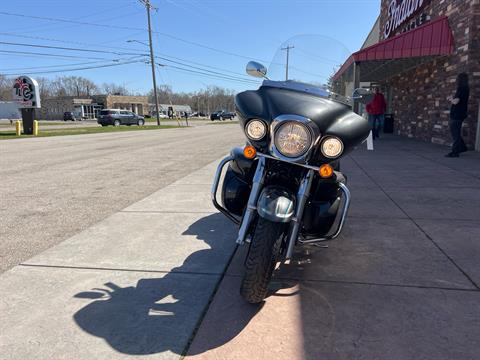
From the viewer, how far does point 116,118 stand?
38.6 m

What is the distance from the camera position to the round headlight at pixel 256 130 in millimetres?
2434

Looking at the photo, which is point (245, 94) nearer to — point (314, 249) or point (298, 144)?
point (298, 144)

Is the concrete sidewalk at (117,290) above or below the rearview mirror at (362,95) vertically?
below

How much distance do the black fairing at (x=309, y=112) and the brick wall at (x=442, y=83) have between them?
354 inches

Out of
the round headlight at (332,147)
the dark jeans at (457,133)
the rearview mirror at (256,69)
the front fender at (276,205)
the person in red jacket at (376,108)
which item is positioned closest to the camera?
the front fender at (276,205)

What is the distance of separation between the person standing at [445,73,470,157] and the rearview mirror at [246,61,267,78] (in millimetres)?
7256

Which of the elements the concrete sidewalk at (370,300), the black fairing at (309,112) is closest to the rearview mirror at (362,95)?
the black fairing at (309,112)

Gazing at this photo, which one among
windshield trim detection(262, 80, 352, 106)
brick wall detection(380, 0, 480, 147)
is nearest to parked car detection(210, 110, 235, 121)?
brick wall detection(380, 0, 480, 147)

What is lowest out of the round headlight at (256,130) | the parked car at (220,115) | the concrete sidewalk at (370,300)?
the concrete sidewalk at (370,300)

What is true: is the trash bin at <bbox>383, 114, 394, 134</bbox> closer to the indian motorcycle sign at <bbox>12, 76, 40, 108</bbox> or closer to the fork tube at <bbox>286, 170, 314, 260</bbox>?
the fork tube at <bbox>286, 170, 314, 260</bbox>

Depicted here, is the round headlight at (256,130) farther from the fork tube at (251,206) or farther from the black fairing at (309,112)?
the fork tube at (251,206)

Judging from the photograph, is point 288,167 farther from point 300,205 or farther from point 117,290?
point 117,290

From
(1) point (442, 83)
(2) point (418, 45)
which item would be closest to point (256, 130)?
(2) point (418, 45)

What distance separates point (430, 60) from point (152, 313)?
42.4 feet
